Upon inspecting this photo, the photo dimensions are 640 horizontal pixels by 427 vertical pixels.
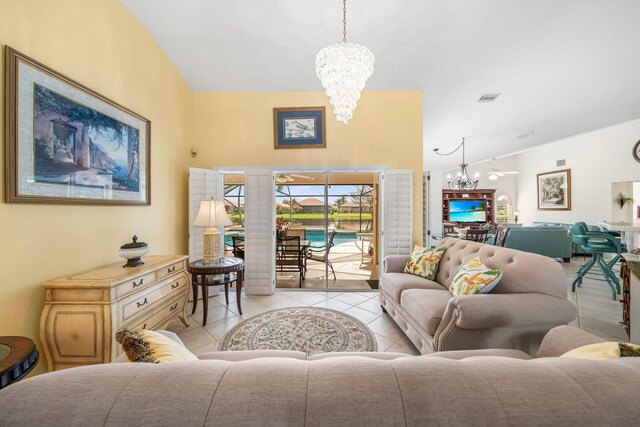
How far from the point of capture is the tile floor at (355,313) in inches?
92.7

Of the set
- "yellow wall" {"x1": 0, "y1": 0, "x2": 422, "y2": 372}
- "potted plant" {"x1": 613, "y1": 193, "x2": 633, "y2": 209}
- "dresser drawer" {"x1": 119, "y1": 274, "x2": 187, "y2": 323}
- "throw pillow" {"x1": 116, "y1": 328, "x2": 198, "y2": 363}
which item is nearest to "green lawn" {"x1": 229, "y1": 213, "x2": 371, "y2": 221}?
"yellow wall" {"x1": 0, "y1": 0, "x2": 422, "y2": 372}

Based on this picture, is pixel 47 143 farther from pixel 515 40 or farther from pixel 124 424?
pixel 515 40

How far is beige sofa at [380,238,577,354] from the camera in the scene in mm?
1587

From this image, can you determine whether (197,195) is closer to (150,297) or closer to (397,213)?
(150,297)

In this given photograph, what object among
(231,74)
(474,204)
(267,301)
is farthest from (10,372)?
(474,204)

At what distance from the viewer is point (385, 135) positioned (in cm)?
375

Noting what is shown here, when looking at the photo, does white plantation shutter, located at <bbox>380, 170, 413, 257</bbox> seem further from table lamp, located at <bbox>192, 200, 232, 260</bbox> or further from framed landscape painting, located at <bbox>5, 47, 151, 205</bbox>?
framed landscape painting, located at <bbox>5, 47, 151, 205</bbox>

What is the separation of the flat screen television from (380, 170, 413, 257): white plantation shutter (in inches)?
288

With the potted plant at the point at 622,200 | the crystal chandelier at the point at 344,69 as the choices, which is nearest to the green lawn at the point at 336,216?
the crystal chandelier at the point at 344,69

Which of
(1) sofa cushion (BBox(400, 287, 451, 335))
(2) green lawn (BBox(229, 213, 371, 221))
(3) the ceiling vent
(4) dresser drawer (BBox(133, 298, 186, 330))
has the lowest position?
(4) dresser drawer (BBox(133, 298, 186, 330))

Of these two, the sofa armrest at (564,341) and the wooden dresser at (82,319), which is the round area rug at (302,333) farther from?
the sofa armrest at (564,341)

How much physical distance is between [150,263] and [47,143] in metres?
1.12

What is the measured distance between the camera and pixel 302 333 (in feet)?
8.00

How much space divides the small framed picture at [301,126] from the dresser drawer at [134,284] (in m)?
2.51
